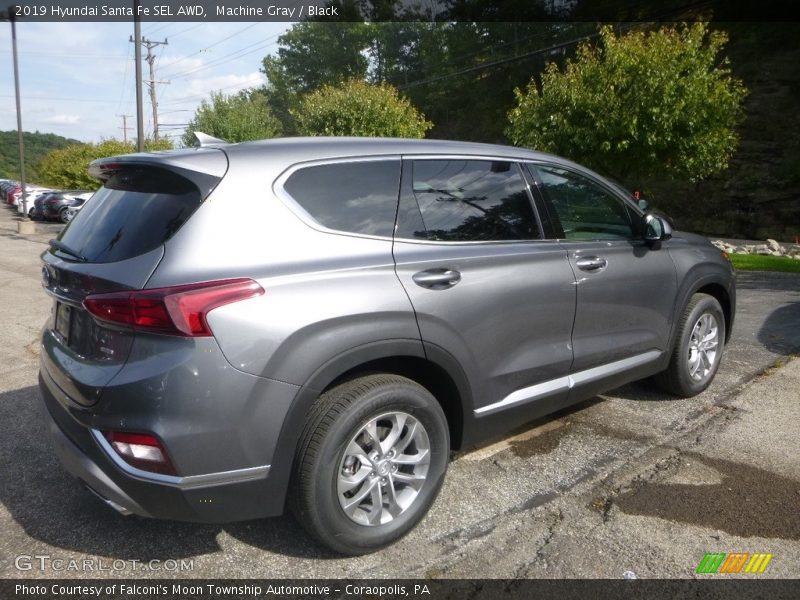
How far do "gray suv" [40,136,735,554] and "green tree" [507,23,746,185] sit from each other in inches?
481

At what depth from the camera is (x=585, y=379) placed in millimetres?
3803

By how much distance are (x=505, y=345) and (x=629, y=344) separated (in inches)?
47.6

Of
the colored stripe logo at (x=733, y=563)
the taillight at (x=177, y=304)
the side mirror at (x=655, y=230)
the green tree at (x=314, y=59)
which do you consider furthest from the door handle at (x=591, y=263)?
the green tree at (x=314, y=59)

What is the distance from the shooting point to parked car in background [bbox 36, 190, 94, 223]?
28328mm

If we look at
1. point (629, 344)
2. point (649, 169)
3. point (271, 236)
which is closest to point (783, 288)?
point (649, 169)

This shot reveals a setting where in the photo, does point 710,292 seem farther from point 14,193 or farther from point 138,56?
point 14,193

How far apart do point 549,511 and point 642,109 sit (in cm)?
1336

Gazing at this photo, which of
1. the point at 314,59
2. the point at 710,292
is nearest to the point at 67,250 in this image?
the point at 710,292

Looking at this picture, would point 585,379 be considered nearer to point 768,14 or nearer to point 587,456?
point 587,456

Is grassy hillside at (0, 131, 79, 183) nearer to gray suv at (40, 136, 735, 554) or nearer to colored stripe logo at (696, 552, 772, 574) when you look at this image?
gray suv at (40, 136, 735, 554)

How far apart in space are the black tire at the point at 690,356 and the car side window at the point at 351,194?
8.47 ft

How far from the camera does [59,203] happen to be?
28406 millimetres

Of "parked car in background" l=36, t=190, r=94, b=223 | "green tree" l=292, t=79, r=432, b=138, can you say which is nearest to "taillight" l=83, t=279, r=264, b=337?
"green tree" l=292, t=79, r=432, b=138

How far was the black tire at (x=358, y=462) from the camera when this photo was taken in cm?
265
